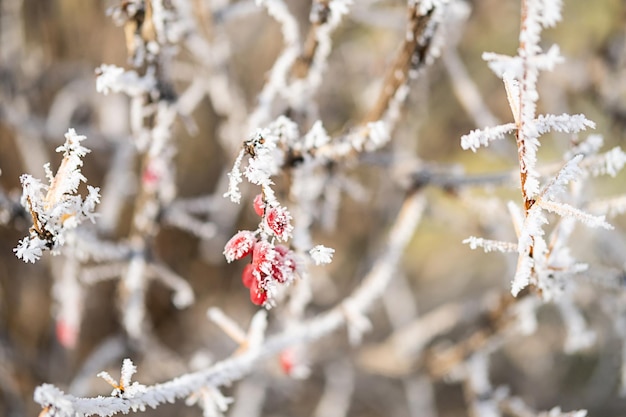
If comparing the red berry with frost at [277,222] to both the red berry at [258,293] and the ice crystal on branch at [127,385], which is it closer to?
the red berry at [258,293]

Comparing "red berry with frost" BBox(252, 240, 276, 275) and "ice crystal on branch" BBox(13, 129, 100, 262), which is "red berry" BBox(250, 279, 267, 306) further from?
"ice crystal on branch" BBox(13, 129, 100, 262)

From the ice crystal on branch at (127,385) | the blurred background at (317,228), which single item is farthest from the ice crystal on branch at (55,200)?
the blurred background at (317,228)

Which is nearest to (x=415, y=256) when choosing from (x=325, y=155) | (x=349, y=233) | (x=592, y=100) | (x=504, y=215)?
(x=349, y=233)

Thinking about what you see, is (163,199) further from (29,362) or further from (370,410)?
(370,410)

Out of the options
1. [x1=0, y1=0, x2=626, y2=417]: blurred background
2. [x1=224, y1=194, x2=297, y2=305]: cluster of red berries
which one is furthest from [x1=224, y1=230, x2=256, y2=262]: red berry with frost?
[x1=0, y1=0, x2=626, y2=417]: blurred background

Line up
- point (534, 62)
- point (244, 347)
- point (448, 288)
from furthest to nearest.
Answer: point (448, 288) < point (244, 347) < point (534, 62)

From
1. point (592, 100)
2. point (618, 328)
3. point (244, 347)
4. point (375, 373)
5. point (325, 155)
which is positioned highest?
point (592, 100)
